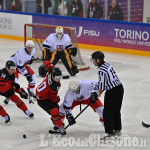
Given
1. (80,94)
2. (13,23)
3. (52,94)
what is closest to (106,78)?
(80,94)

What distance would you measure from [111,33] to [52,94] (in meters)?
6.24

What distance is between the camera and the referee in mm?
5422

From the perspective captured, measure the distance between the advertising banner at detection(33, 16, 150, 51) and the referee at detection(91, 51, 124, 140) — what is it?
18.8 feet

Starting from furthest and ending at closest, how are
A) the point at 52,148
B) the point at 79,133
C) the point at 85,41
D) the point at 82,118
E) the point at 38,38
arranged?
the point at 85,41
the point at 38,38
the point at 82,118
the point at 79,133
the point at 52,148

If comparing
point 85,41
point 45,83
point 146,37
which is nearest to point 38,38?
point 85,41

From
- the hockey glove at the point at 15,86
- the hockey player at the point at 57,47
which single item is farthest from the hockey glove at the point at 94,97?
the hockey player at the point at 57,47

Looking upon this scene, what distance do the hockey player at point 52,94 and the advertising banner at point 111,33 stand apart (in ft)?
18.7

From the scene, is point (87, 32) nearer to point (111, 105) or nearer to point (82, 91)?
point (82, 91)

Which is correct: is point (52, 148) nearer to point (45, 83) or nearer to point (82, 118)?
point (45, 83)

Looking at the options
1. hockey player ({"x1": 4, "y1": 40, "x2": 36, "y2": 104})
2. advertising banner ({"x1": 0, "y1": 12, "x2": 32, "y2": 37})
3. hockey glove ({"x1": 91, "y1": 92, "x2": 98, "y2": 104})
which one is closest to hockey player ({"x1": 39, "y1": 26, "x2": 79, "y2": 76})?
hockey player ({"x1": 4, "y1": 40, "x2": 36, "y2": 104})

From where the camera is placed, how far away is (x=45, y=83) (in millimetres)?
5773

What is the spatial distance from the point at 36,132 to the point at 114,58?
5.35m

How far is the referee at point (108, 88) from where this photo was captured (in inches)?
213

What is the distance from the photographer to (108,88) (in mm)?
5477
